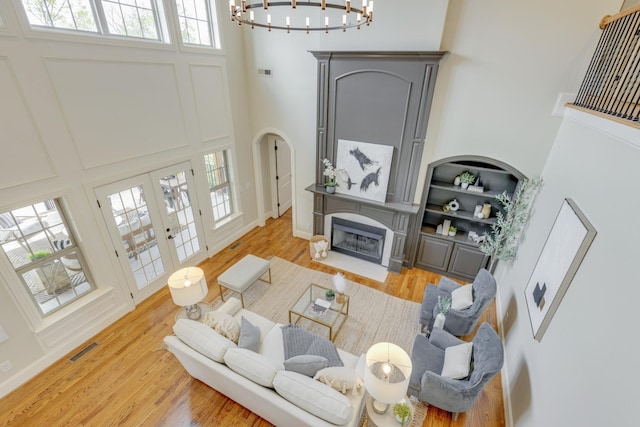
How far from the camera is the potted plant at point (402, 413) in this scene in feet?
→ 8.89

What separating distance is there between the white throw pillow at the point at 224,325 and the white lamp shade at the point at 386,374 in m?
1.62

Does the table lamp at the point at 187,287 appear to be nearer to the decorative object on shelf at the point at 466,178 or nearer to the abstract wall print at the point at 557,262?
the abstract wall print at the point at 557,262

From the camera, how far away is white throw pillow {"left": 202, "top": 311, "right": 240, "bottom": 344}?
337cm

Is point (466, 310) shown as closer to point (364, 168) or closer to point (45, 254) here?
point (364, 168)

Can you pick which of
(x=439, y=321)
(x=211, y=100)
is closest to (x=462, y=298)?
(x=439, y=321)

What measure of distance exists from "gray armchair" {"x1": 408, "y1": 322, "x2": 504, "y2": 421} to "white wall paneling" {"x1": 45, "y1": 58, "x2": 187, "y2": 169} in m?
4.87

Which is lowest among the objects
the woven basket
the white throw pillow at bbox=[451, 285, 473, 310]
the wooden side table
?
the woven basket

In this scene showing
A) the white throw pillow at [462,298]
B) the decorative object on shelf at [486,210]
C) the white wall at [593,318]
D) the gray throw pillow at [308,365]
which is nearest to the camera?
the white wall at [593,318]

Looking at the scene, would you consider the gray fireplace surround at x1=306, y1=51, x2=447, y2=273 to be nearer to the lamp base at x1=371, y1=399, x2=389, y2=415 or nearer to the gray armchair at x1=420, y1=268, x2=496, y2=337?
the gray armchair at x1=420, y1=268, x2=496, y2=337

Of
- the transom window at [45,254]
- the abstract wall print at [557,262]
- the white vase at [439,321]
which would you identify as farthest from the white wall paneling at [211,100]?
the abstract wall print at [557,262]

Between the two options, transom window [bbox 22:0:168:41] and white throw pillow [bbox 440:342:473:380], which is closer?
white throw pillow [bbox 440:342:473:380]

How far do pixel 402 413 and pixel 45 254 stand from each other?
15.1ft

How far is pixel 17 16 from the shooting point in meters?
3.02

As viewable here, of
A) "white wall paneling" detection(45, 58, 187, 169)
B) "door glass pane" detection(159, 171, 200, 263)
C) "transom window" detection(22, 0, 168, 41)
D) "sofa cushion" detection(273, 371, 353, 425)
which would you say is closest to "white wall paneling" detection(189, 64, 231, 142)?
"white wall paneling" detection(45, 58, 187, 169)
